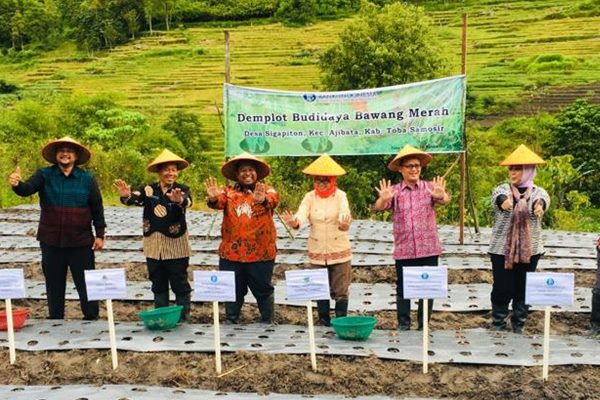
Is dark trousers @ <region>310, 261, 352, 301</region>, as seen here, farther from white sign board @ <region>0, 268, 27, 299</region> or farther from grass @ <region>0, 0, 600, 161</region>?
grass @ <region>0, 0, 600, 161</region>

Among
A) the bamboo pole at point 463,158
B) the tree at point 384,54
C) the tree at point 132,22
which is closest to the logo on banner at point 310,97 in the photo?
the bamboo pole at point 463,158

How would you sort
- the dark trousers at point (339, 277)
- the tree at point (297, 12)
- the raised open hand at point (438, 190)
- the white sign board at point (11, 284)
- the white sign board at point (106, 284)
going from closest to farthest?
the white sign board at point (106, 284), the white sign board at point (11, 284), the raised open hand at point (438, 190), the dark trousers at point (339, 277), the tree at point (297, 12)

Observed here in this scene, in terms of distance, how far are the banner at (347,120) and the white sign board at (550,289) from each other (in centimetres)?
366

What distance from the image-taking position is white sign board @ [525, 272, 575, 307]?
3.70 m

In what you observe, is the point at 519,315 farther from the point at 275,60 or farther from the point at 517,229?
the point at 275,60

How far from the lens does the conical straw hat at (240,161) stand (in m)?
4.59

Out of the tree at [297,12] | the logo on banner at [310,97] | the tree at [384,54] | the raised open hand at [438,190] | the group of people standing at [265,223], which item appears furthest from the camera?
the tree at [297,12]

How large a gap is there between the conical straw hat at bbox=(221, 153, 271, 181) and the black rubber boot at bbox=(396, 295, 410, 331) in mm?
1360

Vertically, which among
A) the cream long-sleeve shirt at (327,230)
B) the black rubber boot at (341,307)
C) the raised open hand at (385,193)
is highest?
the raised open hand at (385,193)

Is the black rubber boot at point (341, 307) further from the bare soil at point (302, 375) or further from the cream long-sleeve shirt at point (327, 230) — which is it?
the bare soil at point (302, 375)

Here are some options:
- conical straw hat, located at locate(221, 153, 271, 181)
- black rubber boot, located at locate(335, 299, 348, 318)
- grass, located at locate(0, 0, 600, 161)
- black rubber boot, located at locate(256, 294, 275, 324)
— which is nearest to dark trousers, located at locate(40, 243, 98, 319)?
conical straw hat, located at locate(221, 153, 271, 181)

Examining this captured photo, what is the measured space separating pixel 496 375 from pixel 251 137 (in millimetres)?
4488

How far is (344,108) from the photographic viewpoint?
24.2ft

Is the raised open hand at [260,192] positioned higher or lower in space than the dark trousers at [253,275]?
higher
